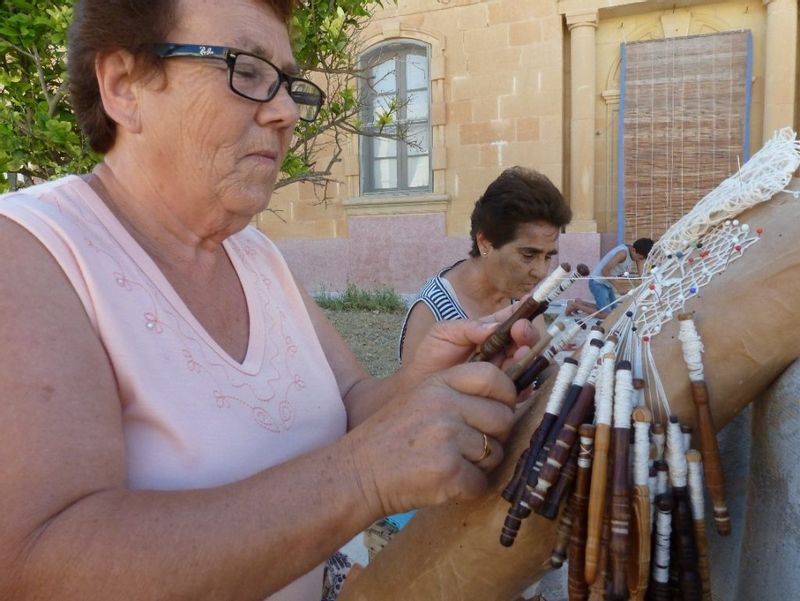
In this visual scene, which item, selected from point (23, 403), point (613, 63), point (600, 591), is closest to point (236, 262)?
point (23, 403)

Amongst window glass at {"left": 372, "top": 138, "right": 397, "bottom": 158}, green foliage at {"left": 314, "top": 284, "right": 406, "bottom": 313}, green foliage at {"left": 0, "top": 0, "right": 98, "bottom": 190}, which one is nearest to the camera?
green foliage at {"left": 0, "top": 0, "right": 98, "bottom": 190}

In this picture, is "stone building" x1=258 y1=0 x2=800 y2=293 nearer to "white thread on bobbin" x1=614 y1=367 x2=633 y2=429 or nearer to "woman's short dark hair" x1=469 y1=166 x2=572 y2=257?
"woman's short dark hair" x1=469 y1=166 x2=572 y2=257

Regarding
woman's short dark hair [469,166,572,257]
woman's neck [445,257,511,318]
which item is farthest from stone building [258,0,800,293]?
woman's neck [445,257,511,318]

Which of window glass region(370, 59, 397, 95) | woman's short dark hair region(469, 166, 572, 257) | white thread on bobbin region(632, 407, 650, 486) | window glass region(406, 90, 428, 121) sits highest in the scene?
window glass region(370, 59, 397, 95)

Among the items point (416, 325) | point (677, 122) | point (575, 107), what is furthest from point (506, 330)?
point (677, 122)

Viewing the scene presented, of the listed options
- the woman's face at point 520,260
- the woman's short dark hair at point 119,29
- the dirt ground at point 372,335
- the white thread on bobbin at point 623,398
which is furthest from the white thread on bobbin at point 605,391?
the dirt ground at point 372,335

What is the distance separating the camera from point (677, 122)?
24.6 feet

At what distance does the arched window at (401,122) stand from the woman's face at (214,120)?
24.6ft

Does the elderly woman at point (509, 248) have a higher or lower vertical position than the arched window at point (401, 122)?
lower

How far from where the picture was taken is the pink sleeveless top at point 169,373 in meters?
0.91

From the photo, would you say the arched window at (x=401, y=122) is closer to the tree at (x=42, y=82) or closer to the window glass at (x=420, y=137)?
the window glass at (x=420, y=137)

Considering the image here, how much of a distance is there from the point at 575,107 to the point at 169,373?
24.9 ft

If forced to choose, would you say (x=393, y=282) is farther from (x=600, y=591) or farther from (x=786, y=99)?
(x=600, y=591)

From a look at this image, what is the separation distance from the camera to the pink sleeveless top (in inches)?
35.9
